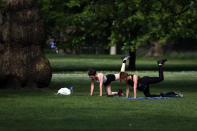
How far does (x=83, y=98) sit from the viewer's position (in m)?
24.0

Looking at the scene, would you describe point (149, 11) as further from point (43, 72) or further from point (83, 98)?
point (83, 98)

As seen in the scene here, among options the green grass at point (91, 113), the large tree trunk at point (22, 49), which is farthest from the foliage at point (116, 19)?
the green grass at point (91, 113)

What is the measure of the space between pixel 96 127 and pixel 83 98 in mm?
8508

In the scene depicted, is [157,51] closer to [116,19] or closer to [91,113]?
[116,19]

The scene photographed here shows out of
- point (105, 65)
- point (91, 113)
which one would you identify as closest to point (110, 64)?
point (105, 65)

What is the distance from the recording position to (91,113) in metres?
18.7

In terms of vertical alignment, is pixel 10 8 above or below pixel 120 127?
above

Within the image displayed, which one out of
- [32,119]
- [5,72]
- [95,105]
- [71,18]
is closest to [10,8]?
[5,72]

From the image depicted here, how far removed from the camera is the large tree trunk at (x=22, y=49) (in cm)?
2780

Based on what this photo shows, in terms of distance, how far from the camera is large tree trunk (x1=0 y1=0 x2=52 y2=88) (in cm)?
2780

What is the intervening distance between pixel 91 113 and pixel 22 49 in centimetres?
1005

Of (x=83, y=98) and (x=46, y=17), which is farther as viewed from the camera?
Result: (x=46, y=17)

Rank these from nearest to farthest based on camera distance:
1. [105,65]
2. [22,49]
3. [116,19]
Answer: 1. [22,49]
2. [116,19]
3. [105,65]

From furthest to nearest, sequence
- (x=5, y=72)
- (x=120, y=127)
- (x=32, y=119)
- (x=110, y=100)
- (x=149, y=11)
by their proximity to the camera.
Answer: (x=149, y=11)
(x=5, y=72)
(x=110, y=100)
(x=32, y=119)
(x=120, y=127)
